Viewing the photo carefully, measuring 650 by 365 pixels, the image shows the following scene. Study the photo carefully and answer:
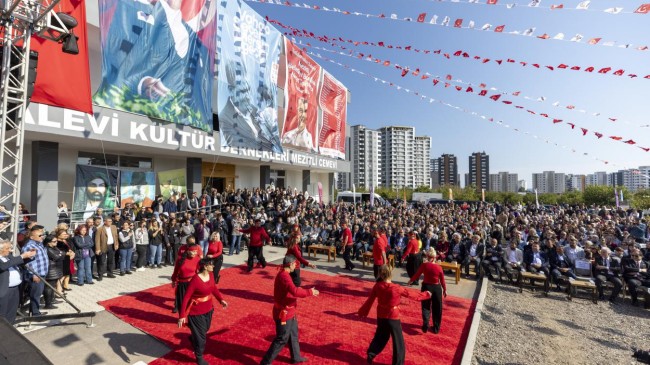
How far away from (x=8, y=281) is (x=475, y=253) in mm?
12409

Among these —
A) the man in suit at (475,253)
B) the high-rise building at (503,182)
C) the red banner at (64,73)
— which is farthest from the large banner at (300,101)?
the high-rise building at (503,182)

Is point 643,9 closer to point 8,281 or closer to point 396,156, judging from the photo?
point 8,281

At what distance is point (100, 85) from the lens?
38.2ft

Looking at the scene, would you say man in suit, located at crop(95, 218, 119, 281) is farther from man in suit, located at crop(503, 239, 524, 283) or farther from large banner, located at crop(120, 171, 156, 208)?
man in suit, located at crop(503, 239, 524, 283)

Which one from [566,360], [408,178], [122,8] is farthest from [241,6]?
[408,178]

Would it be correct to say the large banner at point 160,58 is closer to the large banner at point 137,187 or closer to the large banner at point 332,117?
the large banner at point 137,187

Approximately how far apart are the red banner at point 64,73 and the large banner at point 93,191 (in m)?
5.28

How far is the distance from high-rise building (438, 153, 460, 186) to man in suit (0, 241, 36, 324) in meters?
151

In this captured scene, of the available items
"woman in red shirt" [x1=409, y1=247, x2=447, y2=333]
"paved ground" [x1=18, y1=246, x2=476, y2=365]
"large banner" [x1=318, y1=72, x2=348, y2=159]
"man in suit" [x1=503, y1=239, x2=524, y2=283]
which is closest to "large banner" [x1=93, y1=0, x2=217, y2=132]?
"paved ground" [x1=18, y1=246, x2=476, y2=365]

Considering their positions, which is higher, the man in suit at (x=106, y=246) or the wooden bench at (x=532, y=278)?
the man in suit at (x=106, y=246)

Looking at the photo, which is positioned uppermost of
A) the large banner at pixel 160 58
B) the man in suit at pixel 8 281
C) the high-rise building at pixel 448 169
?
the high-rise building at pixel 448 169

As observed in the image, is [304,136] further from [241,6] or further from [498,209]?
[498,209]

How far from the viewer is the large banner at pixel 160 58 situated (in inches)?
469

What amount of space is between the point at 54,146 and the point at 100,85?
120 inches
